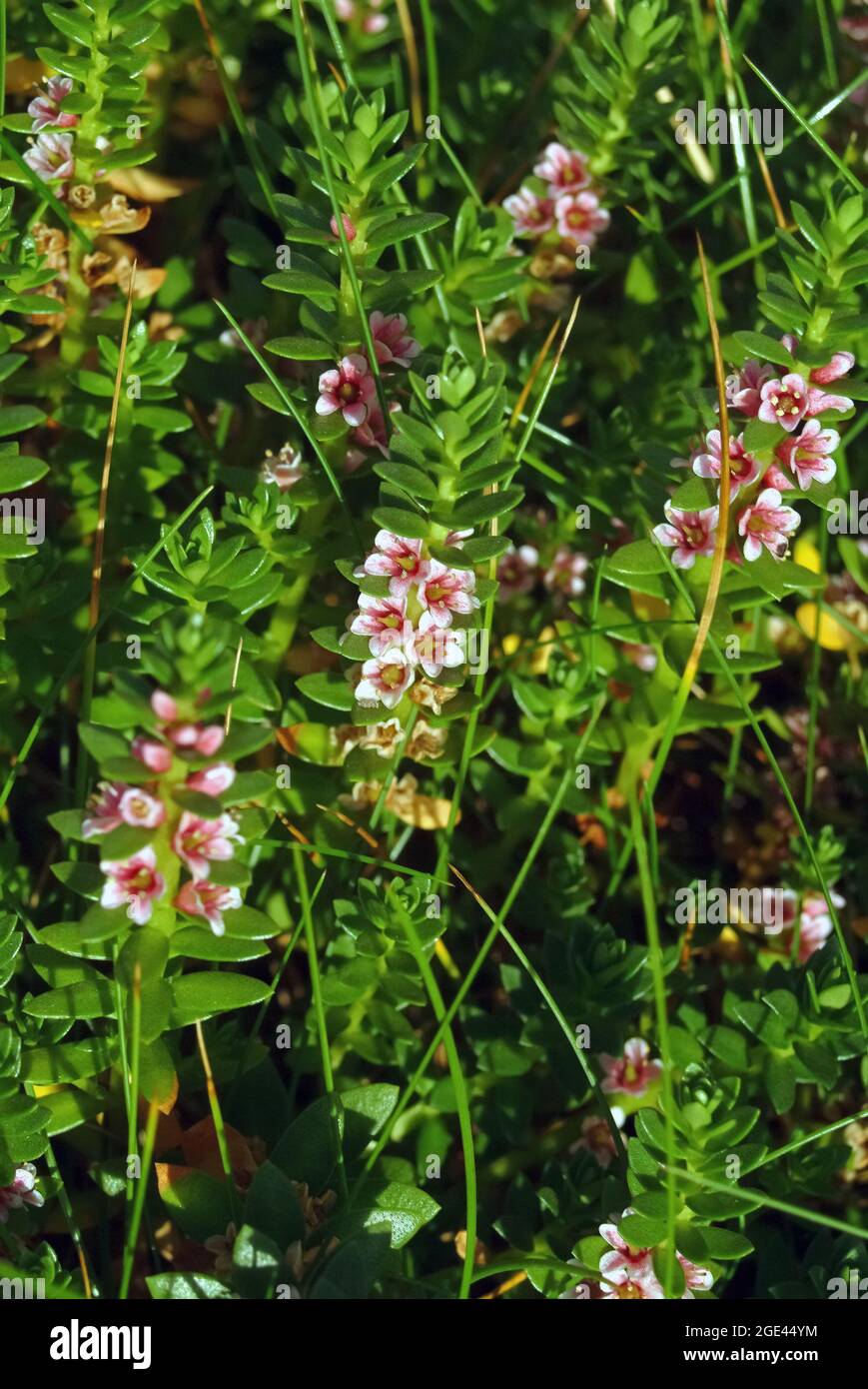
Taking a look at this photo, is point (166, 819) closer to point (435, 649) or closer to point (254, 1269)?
point (435, 649)

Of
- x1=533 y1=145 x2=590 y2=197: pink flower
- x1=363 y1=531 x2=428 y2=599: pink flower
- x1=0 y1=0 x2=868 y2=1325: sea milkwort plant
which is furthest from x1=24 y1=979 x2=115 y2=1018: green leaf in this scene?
x1=533 y1=145 x2=590 y2=197: pink flower

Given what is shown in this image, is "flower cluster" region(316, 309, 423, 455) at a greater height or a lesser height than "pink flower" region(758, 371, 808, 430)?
greater

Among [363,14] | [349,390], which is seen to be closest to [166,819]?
[349,390]

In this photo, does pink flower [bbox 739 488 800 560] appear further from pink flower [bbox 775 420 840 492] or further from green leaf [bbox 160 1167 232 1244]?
green leaf [bbox 160 1167 232 1244]

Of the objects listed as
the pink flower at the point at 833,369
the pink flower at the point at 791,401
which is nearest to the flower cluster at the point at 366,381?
the pink flower at the point at 791,401

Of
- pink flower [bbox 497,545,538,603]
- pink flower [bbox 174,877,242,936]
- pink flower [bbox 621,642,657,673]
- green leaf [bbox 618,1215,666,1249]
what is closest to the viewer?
pink flower [bbox 174,877,242,936]

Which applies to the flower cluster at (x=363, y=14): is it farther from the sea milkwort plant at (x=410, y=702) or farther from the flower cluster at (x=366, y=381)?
the flower cluster at (x=366, y=381)
